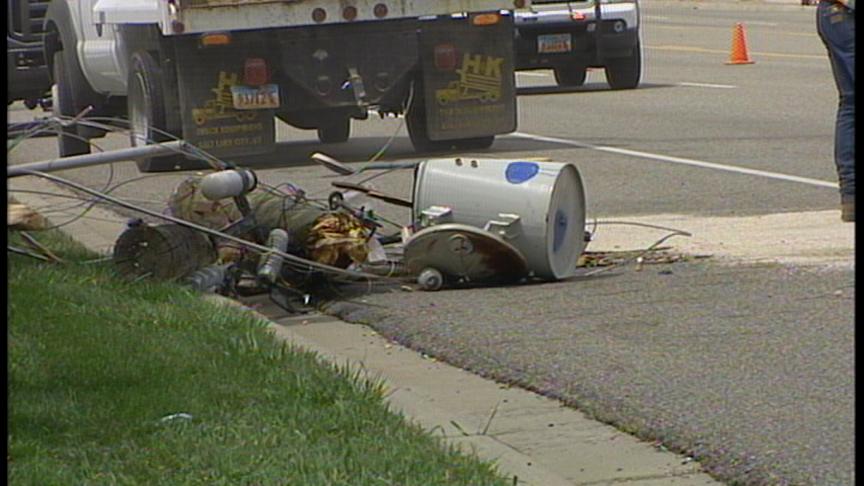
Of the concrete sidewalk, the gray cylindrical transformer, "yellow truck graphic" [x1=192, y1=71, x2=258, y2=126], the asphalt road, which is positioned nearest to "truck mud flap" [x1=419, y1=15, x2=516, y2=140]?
the asphalt road

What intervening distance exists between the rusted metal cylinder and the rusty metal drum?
108 cm

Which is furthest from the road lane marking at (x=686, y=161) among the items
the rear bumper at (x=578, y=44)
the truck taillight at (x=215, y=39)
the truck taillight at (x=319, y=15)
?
the rear bumper at (x=578, y=44)

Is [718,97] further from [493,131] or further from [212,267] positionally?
[212,267]

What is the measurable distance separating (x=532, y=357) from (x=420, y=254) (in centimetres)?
176

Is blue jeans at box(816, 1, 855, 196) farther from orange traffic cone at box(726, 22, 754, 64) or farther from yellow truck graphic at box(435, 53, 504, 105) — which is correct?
orange traffic cone at box(726, 22, 754, 64)

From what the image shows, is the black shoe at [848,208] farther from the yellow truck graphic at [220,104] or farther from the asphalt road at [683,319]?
the yellow truck graphic at [220,104]

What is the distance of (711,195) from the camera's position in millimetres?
12492

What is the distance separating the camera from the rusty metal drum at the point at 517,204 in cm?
890

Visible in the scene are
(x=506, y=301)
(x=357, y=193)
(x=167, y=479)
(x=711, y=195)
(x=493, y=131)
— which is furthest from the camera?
(x=493, y=131)

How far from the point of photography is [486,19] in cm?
1552

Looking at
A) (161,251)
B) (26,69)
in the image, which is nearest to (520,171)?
(161,251)

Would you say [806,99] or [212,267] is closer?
[212,267]

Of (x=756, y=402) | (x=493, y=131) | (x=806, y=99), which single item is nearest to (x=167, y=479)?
(x=756, y=402)

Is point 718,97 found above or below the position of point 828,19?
below
